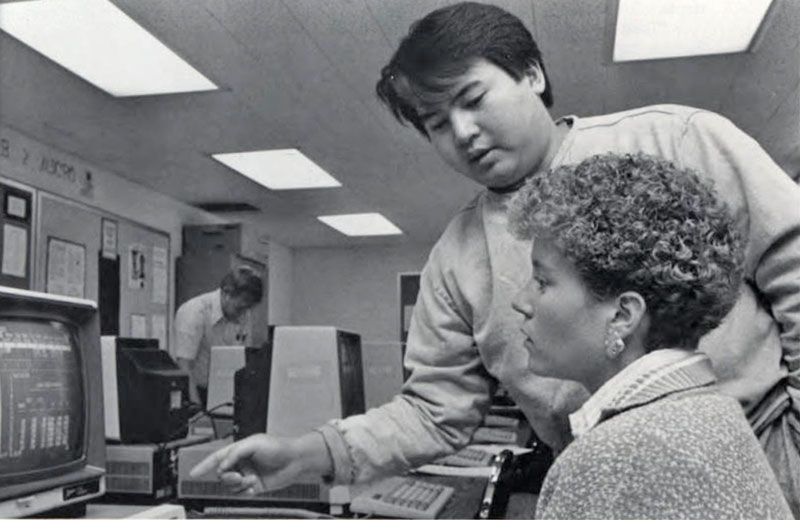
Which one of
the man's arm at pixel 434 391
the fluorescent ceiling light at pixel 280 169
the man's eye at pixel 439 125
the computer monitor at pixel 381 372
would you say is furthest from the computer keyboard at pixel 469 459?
the fluorescent ceiling light at pixel 280 169

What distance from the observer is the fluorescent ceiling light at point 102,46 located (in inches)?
129

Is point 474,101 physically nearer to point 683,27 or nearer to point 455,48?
point 455,48

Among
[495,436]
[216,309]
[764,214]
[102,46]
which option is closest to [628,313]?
[764,214]

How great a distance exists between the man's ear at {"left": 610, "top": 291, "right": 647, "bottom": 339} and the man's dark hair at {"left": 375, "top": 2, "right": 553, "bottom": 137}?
0.49 m

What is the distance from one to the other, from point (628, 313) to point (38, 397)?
0.98 m

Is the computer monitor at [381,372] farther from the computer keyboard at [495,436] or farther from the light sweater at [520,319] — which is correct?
the light sweater at [520,319]

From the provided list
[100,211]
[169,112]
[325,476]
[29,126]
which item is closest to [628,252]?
[325,476]

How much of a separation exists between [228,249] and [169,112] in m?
2.33

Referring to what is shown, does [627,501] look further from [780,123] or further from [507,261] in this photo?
[780,123]

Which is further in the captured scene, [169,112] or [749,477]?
[169,112]

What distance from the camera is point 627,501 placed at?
669mm

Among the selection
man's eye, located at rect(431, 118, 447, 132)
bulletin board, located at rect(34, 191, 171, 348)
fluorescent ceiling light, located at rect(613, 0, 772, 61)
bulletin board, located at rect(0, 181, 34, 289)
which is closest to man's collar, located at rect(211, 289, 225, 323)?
bulletin board, located at rect(34, 191, 171, 348)

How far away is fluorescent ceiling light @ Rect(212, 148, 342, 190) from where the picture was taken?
5.52 m

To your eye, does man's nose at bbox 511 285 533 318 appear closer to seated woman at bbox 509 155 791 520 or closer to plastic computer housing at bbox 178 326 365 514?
seated woman at bbox 509 155 791 520
